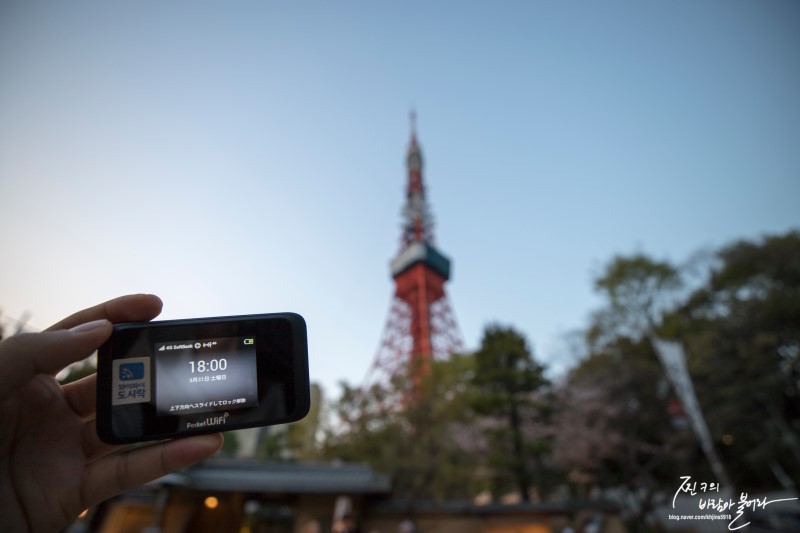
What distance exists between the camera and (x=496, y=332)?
52.1 ft

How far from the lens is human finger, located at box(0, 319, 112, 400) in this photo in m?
1.00

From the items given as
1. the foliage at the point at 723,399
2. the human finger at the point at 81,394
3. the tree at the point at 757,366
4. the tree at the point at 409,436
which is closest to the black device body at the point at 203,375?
the human finger at the point at 81,394

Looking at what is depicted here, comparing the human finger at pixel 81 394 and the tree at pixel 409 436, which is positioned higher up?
the human finger at pixel 81 394

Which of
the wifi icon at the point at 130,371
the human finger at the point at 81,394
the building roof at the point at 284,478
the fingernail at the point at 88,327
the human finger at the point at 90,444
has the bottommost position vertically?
the building roof at the point at 284,478

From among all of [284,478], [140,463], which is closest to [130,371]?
[140,463]

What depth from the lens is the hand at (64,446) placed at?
1082 mm

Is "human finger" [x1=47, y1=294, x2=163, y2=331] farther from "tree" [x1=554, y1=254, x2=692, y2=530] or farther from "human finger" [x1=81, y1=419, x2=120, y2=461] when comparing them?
"tree" [x1=554, y1=254, x2=692, y2=530]

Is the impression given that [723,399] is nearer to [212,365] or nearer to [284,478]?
[284,478]

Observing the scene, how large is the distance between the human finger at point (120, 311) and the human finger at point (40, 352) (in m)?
0.13

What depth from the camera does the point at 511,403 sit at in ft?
44.9

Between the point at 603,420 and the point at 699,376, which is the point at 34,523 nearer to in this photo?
the point at 603,420

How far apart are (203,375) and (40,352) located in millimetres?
405

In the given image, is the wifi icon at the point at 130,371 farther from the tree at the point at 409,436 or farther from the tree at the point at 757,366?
the tree at the point at 757,366

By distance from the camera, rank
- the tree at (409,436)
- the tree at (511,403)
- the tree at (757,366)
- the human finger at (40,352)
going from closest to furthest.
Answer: the human finger at (40,352) → the tree at (409,436) → the tree at (511,403) → the tree at (757,366)
